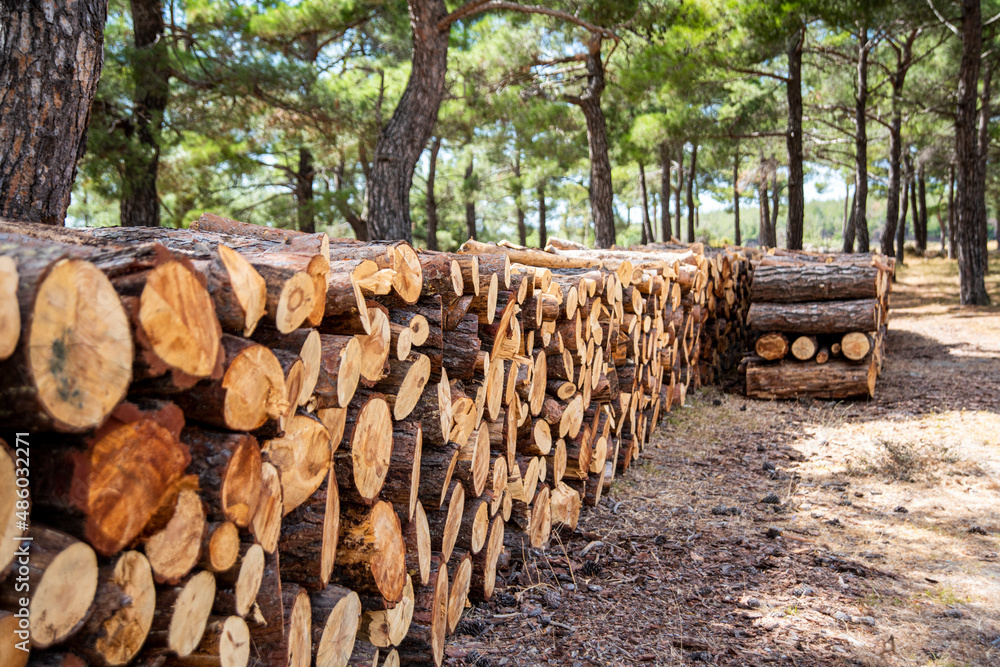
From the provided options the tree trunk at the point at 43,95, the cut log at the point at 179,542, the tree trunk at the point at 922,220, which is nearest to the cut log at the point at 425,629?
the cut log at the point at 179,542

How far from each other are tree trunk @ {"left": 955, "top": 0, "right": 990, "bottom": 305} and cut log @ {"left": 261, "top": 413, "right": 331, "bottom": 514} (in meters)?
13.8

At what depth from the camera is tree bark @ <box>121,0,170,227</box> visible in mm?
7035

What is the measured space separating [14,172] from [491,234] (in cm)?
2750

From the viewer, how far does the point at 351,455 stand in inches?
71.9

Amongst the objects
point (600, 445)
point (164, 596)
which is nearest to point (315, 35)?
point (600, 445)

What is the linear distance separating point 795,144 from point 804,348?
7.45 m

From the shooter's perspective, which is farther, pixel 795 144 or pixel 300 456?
pixel 795 144

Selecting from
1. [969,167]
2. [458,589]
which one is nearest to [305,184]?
[458,589]

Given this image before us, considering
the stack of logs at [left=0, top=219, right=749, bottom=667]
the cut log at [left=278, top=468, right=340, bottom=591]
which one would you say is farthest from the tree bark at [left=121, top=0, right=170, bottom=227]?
the cut log at [left=278, top=468, right=340, bottom=591]

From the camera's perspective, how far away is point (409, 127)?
21.1 ft

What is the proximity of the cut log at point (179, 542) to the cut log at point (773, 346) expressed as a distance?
6294 mm

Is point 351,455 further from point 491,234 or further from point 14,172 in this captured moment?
point 491,234
